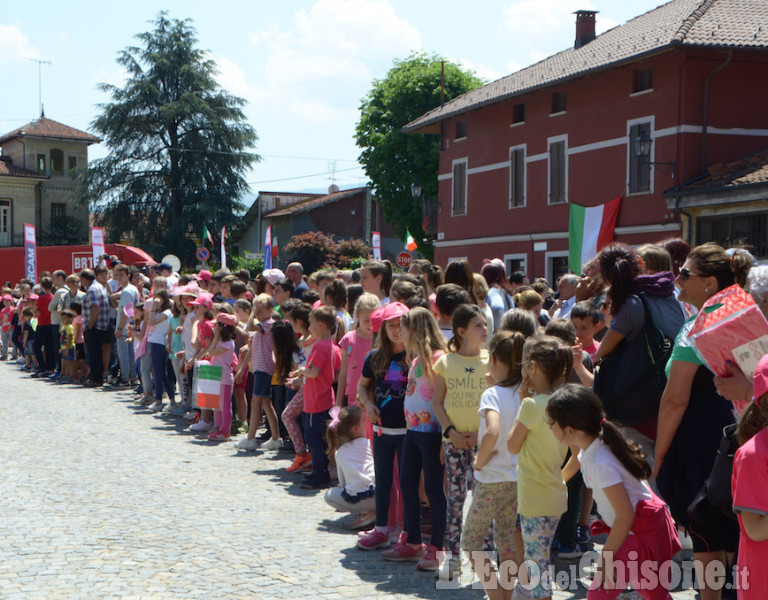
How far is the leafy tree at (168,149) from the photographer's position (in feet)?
176

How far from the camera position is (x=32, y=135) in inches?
2630

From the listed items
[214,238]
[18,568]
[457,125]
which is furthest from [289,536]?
[214,238]

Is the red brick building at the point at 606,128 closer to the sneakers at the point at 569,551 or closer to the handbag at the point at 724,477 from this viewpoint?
the sneakers at the point at 569,551

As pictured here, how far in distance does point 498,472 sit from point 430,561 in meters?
1.01

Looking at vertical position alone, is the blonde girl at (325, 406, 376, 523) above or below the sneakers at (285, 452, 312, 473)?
above

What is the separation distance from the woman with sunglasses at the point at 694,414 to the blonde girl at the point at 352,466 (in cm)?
291

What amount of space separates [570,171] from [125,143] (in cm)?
3406

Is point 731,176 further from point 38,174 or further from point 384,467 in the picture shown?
point 38,174

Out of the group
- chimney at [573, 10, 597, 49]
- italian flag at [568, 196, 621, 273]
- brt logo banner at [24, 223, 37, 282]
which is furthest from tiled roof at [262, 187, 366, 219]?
italian flag at [568, 196, 621, 273]

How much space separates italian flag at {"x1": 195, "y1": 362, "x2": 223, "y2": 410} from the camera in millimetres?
11188

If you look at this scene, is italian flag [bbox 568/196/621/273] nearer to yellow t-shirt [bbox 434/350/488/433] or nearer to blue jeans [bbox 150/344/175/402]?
blue jeans [bbox 150/344/175/402]

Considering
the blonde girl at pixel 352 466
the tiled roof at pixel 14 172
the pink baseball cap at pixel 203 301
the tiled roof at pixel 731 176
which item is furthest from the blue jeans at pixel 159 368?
the tiled roof at pixel 14 172

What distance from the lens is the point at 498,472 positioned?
509 cm

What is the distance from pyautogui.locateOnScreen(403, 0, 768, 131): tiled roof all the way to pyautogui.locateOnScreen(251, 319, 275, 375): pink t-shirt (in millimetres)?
16392
